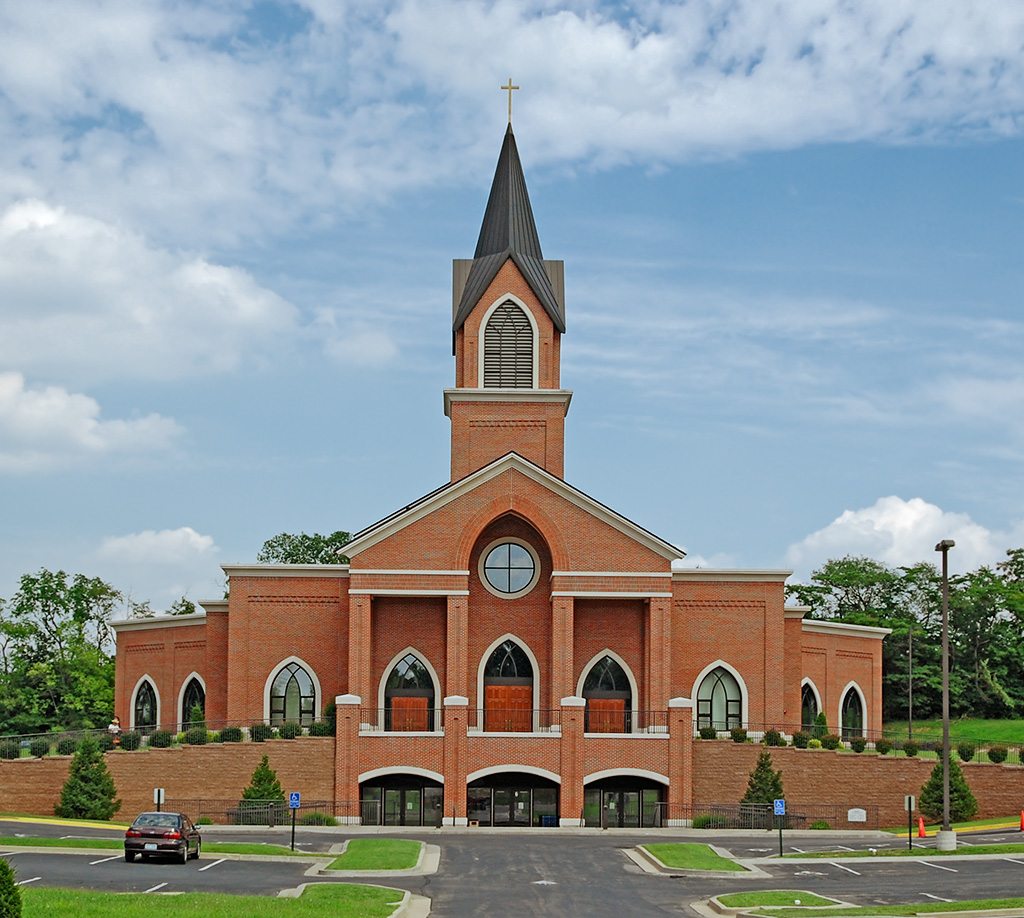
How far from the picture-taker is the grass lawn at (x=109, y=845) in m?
38.5

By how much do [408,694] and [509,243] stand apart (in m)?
19.0

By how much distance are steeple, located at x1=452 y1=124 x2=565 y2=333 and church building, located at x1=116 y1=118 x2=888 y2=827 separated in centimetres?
12

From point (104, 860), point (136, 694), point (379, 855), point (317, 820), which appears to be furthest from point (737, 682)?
point (104, 860)

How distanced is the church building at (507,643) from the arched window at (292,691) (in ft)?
0.28

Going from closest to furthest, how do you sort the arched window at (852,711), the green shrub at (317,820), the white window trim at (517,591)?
the green shrub at (317,820) → the white window trim at (517,591) → the arched window at (852,711)

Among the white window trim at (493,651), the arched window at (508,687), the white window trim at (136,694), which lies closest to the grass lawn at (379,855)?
the arched window at (508,687)

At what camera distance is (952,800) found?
164 feet

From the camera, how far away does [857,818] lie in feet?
167

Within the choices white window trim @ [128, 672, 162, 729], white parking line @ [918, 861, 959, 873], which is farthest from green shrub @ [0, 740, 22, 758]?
white parking line @ [918, 861, 959, 873]

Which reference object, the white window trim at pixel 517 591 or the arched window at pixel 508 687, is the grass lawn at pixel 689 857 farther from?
the white window trim at pixel 517 591

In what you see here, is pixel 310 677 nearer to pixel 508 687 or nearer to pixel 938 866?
pixel 508 687

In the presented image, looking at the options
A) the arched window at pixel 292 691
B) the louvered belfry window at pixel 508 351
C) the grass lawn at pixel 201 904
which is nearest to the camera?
the grass lawn at pixel 201 904

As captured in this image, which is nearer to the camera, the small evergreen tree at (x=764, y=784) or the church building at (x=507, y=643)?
the small evergreen tree at (x=764, y=784)

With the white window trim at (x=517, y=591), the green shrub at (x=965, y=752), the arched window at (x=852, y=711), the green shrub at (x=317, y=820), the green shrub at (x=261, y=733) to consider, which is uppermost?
the white window trim at (x=517, y=591)
